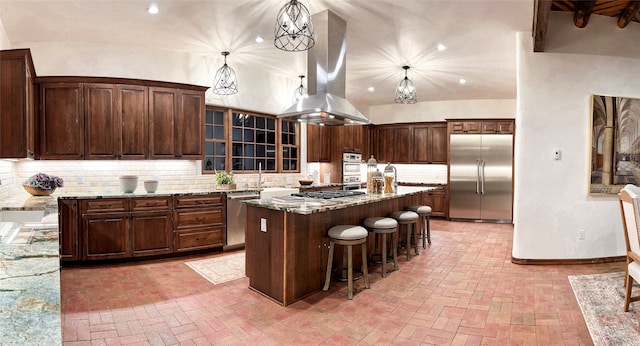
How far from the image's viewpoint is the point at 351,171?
764 cm

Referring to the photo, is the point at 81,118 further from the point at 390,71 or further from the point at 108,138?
the point at 390,71

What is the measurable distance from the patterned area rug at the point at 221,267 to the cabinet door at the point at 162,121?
1581mm

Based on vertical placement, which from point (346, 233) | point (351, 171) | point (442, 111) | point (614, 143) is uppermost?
point (442, 111)

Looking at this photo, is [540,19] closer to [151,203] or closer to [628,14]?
[628,14]

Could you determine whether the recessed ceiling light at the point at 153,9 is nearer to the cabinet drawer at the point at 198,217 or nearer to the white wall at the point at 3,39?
the white wall at the point at 3,39

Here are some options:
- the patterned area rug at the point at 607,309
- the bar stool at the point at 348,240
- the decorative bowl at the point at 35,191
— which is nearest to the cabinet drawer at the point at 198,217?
the decorative bowl at the point at 35,191

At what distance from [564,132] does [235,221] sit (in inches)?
175

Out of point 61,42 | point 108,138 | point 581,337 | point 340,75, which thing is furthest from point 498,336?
point 61,42

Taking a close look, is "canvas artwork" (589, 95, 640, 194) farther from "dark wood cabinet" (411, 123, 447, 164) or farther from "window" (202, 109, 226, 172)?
"window" (202, 109, 226, 172)

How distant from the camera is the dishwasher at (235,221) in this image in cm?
487

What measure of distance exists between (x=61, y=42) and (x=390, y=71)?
4.76m

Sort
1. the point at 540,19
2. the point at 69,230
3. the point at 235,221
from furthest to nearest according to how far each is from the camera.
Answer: the point at 235,221
the point at 69,230
the point at 540,19

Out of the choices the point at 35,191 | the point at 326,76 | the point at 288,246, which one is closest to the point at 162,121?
the point at 35,191

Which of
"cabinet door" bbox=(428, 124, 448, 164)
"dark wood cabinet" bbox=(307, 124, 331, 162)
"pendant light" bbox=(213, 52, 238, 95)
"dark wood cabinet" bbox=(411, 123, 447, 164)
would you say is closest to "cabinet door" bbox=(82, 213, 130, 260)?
"pendant light" bbox=(213, 52, 238, 95)
